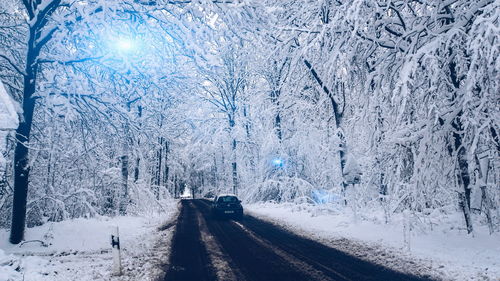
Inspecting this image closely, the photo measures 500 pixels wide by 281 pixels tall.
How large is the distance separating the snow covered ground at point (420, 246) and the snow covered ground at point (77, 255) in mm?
5158

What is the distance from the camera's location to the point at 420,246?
812cm

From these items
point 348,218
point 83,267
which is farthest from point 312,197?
point 83,267

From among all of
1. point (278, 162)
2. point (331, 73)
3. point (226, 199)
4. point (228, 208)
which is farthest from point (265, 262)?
point (278, 162)

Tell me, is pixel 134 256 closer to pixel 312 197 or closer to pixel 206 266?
pixel 206 266

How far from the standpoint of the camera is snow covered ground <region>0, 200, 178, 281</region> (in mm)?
6012

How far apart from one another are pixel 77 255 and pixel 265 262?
196 inches

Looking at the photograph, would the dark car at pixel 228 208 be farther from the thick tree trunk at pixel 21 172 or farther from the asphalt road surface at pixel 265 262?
the thick tree trunk at pixel 21 172

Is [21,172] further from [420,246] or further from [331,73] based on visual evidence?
[420,246]

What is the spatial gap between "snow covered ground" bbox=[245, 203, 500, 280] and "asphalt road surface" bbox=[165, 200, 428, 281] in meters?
0.71

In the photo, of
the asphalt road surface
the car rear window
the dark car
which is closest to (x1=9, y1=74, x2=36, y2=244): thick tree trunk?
the asphalt road surface

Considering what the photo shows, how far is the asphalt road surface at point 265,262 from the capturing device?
6.00 metres

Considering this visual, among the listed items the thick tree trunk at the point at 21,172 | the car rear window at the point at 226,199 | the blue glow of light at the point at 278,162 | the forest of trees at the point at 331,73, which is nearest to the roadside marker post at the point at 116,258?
the forest of trees at the point at 331,73

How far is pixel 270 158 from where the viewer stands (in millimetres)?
24578

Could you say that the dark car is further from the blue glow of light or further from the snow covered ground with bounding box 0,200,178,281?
the snow covered ground with bounding box 0,200,178,281
